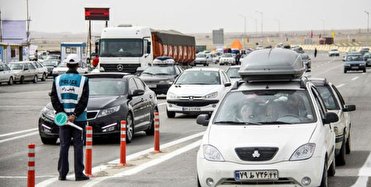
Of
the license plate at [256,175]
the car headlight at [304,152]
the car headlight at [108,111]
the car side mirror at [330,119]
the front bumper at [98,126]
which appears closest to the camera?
the license plate at [256,175]

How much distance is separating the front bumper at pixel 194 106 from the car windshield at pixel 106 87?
21.1ft

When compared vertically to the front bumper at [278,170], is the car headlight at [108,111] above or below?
below

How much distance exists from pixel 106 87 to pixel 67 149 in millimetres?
7065

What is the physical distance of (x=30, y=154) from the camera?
35.5 feet

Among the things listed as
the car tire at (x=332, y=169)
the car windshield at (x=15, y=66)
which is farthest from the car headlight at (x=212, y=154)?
the car windshield at (x=15, y=66)

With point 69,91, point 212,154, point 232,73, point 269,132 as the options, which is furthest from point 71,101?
point 232,73

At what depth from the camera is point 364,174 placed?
1359cm

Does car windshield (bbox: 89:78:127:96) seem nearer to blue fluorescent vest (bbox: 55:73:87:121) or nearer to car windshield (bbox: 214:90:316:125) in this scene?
blue fluorescent vest (bbox: 55:73:87:121)

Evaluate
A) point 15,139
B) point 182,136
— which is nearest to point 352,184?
point 182,136

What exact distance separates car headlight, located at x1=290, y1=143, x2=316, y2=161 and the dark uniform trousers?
3.79 meters

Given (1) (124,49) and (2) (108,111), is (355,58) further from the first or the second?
(2) (108,111)

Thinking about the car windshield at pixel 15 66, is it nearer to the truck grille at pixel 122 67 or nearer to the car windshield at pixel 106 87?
the truck grille at pixel 122 67

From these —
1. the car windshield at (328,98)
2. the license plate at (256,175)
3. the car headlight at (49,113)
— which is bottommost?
the car headlight at (49,113)

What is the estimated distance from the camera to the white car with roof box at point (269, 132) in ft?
34.4
